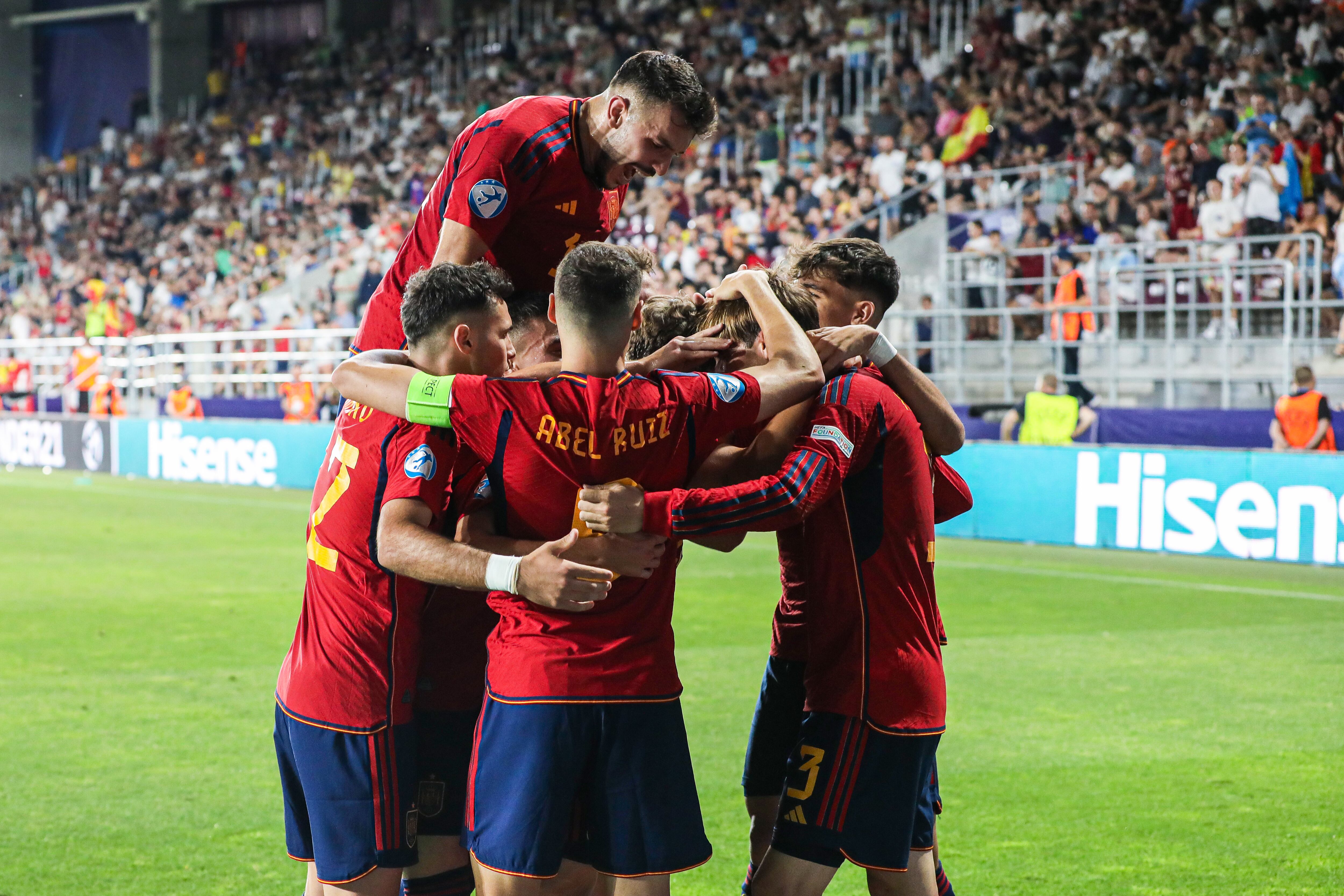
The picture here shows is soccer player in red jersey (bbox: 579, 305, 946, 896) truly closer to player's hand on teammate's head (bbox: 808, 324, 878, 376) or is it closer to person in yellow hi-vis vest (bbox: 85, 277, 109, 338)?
player's hand on teammate's head (bbox: 808, 324, 878, 376)

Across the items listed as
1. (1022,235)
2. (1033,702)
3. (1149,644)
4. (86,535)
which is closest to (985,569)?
(1149,644)

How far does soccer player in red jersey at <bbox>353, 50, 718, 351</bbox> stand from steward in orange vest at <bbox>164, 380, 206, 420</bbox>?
19.4m

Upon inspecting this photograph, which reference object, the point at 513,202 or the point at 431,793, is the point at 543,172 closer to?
the point at 513,202

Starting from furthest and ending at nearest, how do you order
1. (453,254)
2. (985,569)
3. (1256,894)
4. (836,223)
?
(836,223) → (985,569) → (1256,894) → (453,254)

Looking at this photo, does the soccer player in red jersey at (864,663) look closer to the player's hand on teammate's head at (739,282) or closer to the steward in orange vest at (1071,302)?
the player's hand on teammate's head at (739,282)

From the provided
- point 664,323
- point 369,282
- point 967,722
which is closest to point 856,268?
point 664,323

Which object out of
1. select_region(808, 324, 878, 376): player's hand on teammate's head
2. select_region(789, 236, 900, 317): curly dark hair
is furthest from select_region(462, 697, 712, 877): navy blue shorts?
select_region(789, 236, 900, 317): curly dark hair

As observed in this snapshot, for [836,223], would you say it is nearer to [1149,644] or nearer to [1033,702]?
[1149,644]

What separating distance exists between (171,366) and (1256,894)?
22.5 m

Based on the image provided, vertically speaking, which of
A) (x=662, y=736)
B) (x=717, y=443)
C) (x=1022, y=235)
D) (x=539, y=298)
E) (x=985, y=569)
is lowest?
(x=985, y=569)

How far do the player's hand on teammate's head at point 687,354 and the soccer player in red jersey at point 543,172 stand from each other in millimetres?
545

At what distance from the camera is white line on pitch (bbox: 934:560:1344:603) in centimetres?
1045

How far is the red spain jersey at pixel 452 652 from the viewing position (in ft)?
11.8

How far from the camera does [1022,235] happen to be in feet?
57.4
